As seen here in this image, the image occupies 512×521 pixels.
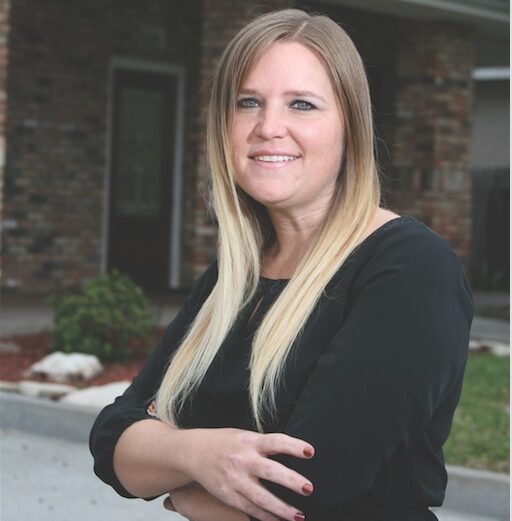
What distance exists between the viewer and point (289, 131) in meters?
2.23

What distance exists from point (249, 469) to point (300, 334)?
0.28 m

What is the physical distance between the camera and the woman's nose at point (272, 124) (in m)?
2.22

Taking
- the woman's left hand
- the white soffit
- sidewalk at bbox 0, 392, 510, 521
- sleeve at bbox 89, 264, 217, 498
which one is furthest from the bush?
the woman's left hand

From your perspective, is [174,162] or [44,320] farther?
[174,162]

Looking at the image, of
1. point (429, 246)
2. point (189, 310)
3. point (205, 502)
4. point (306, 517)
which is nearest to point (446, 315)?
point (429, 246)

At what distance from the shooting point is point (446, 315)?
6.36 ft

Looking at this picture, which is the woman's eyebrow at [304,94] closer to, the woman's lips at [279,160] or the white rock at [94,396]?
the woman's lips at [279,160]

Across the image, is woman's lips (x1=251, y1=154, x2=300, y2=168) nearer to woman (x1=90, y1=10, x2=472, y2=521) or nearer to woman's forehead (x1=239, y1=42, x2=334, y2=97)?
woman (x1=90, y1=10, x2=472, y2=521)

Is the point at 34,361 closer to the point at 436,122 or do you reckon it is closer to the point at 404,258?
the point at 436,122

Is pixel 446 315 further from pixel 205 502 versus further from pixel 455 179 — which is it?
pixel 455 179

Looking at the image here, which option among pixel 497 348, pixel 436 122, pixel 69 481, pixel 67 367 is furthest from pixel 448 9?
pixel 69 481

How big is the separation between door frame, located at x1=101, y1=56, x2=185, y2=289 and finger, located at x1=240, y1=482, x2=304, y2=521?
1171 cm

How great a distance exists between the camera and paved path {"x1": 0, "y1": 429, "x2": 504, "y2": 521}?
500cm

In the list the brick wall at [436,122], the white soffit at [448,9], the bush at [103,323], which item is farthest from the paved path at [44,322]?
the white soffit at [448,9]
